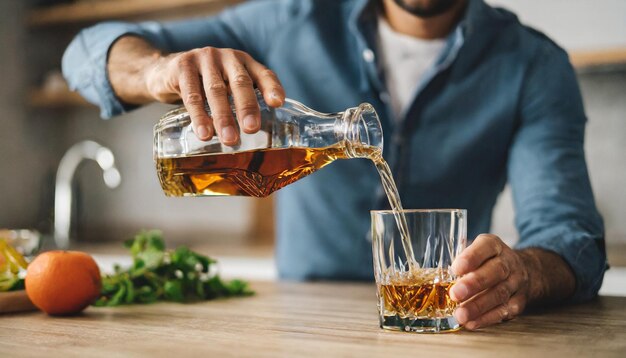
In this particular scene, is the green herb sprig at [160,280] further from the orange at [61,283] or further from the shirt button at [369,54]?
the shirt button at [369,54]

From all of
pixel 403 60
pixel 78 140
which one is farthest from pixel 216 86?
pixel 78 140

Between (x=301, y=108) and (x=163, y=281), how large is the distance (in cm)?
43

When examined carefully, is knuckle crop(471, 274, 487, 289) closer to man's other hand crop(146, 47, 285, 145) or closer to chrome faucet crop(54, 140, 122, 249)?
man's other hand crop(146, 47, 285, 145)

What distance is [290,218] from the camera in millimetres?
1832

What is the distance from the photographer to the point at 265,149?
Answer: 101cm

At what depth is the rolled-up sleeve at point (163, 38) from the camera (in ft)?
4.55

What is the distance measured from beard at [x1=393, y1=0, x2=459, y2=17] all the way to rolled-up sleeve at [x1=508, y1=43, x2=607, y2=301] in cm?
23

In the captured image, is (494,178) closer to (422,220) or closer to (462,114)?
(462,114)

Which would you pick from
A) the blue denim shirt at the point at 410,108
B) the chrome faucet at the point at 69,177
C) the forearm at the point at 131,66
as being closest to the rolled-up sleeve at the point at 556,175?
the blue denim shirt at the point at 410,108

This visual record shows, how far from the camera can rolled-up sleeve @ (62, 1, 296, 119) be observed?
1.39m

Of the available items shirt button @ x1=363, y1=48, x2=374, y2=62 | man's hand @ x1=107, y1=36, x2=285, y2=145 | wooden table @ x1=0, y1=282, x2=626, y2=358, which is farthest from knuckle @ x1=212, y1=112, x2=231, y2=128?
shirt button @ x1=363, y1=48, x2=374, y2=62

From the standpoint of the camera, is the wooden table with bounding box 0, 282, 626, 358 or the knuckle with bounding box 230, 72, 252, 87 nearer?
the wooden table with bounding box 0, 282, 626, 358

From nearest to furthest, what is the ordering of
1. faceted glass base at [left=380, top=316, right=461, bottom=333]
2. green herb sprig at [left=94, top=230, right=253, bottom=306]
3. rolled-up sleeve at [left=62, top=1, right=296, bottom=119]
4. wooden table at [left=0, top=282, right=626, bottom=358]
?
wooden table at [left=0, top=282, right=626, bottom=358], faceted glass base at [left=380, top=316, right=461, bottom=333], green herb sprig at [left=94, top=230, right=253, bottom=306], rolled-up sleeve at [left=62, top=1, right=296, bottom=119]

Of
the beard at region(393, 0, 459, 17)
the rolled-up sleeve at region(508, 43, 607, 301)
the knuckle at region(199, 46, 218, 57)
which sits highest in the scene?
the beard at region(393, 0, 459, 17)
